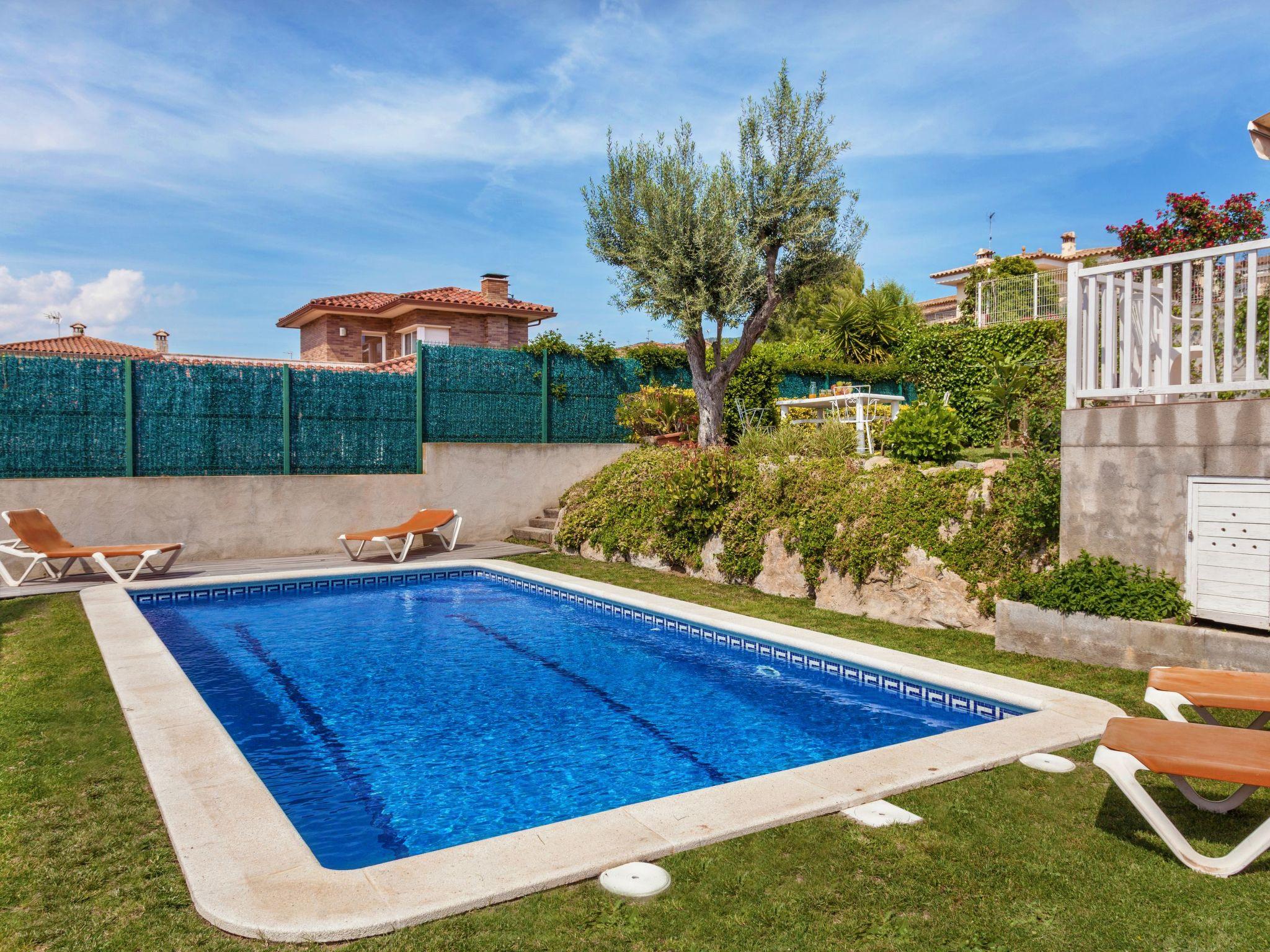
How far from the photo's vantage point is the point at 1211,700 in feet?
11.9

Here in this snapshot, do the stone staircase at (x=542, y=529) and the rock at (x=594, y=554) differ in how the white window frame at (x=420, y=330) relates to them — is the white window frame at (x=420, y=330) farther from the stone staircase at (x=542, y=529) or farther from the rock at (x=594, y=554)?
the rock at (x=594, y=554)

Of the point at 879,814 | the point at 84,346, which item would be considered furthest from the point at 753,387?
the point at 84,346

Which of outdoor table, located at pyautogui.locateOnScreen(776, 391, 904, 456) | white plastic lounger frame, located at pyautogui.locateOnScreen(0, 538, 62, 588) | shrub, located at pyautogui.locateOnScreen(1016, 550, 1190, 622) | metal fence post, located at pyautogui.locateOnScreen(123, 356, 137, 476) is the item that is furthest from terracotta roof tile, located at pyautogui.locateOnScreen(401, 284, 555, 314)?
shrub, located at pyautogui.locateOnScreen(1016, 550, 1190, 622)

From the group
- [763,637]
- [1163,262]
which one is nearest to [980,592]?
[763,637]

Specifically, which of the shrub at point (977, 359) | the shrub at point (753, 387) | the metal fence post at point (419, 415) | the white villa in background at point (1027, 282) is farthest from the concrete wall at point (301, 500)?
the white villa in background at point (1027, 282)

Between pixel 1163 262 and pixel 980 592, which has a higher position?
pixel 1163 262

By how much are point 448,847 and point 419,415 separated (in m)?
11.1

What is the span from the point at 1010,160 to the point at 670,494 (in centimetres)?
1760

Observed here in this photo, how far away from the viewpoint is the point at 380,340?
29.8 meters

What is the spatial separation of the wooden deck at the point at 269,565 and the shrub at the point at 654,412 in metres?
3.55

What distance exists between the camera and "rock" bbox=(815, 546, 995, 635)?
24.7 ft

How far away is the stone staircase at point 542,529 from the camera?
46.1 feet

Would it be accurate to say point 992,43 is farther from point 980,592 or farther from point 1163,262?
point 980,592

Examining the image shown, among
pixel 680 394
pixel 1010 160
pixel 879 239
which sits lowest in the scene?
pixel 680 394
